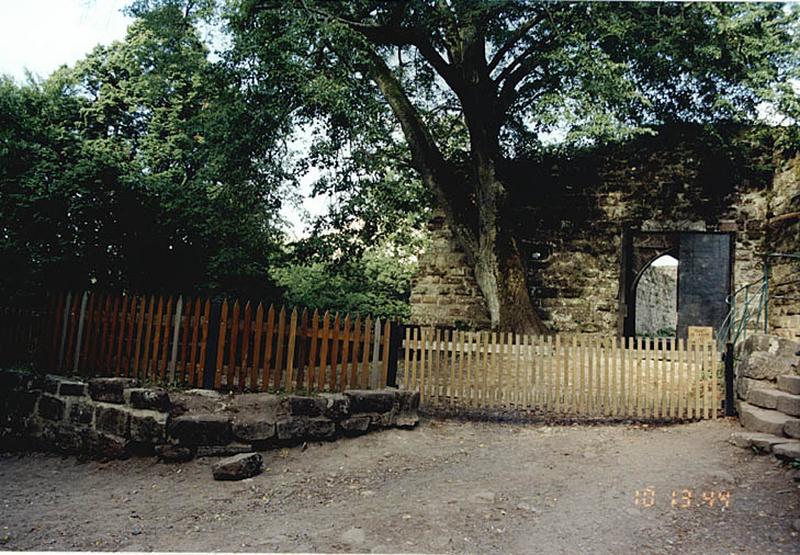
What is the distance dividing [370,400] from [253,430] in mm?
910

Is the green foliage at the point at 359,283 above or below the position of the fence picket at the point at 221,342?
above

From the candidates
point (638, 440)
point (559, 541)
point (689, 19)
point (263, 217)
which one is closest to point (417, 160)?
point (263, 217)

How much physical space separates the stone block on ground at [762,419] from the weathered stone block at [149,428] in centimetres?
402

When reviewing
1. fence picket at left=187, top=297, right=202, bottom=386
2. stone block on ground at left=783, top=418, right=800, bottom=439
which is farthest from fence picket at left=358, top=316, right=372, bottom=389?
stone block on ground at left=783, top=418, right=800, bottom=439

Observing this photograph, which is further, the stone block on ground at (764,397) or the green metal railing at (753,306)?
the green metal railing at (753,306)

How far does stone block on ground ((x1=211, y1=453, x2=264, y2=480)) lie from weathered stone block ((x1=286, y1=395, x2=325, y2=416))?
50cm

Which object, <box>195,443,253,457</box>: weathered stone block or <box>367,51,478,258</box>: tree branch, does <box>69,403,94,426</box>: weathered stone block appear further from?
<box>367,51,478,258</box>: tree branch

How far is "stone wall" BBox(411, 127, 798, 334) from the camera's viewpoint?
6426mm

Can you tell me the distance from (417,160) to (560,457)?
3863 millimetres

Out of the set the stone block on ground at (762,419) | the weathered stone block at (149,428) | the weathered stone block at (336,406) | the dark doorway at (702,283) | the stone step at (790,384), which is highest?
the dark doorway at (702,283)

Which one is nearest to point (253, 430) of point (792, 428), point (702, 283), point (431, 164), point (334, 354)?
point (334, 354)

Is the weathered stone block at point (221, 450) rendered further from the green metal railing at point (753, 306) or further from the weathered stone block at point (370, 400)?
the green metal railing at point (753, 306)

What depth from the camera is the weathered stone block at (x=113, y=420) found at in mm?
3492

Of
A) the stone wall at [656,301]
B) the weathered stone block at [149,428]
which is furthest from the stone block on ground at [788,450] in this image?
the stone wall at [656,301]
